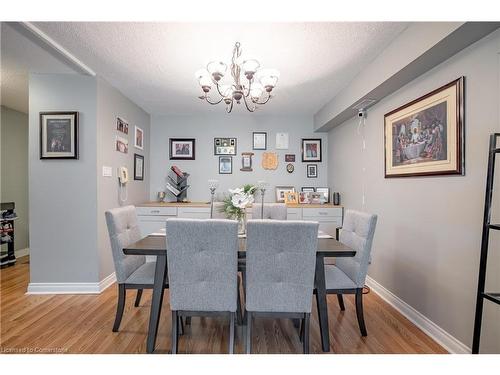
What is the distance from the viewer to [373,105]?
2.94 metres

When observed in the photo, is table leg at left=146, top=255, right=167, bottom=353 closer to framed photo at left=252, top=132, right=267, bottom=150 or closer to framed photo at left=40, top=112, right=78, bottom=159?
framed photo at left=40, top=112, right=78, bottom=159

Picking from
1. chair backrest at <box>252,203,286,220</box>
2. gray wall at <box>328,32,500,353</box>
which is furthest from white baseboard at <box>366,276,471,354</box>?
chair backrest at <box>252,203,286,220</box>

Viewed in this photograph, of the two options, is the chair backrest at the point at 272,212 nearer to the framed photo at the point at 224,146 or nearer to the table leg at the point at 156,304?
the table leg at the point at 156,304

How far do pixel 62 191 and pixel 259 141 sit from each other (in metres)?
2.76

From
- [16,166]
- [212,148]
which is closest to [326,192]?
[212,148]

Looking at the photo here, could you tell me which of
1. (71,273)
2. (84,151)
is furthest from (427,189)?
(71,273)

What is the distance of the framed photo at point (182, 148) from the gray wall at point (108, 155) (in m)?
0.71

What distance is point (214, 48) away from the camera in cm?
221

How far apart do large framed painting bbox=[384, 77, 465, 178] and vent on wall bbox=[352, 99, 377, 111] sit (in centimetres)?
27

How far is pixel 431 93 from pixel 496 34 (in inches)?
20.9

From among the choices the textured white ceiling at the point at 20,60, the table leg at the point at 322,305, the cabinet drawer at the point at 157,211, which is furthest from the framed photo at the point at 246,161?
the table leg at the point at 322,305

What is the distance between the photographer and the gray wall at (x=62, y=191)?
2.78m

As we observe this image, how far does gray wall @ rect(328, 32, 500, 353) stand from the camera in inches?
62.2

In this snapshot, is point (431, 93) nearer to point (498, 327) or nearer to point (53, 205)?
point (498, 327)
